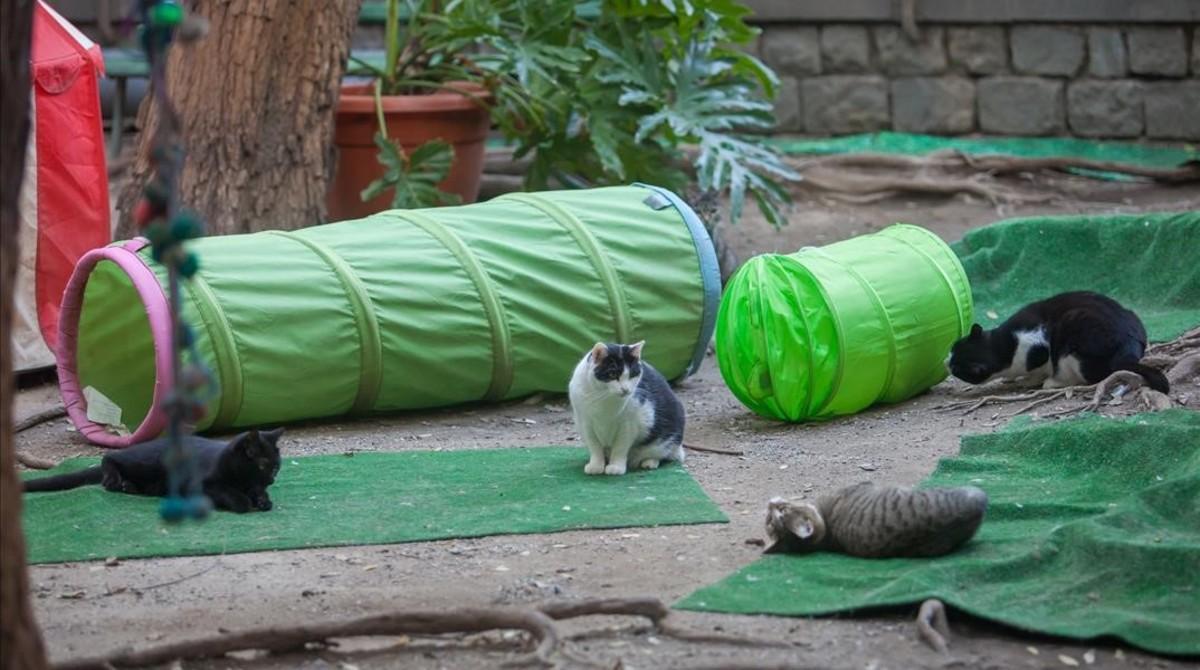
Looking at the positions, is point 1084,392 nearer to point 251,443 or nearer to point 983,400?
point 983,400

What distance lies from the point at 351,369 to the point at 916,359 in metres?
2.15

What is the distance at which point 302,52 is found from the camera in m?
7.32

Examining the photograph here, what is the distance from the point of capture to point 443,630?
3.44m

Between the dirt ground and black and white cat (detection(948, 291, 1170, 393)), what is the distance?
0.27 meters

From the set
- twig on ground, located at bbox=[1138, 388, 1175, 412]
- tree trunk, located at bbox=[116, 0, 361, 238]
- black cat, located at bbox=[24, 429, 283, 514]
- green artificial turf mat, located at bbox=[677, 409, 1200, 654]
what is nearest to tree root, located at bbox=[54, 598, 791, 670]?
green artificial turf mat, located at bbox=[677, 409, 1200, 654]

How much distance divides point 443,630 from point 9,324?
3.86ft

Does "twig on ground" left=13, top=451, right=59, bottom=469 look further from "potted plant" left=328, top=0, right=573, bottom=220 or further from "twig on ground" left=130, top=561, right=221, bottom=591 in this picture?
"potted plant" left=328, top=0, right=573, bottom=220

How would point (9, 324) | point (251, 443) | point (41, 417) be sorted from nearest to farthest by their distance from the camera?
point (9, 324) < point (251, 443) < point (41, 417)

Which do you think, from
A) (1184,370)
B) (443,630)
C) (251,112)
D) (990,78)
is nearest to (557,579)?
(443,630)

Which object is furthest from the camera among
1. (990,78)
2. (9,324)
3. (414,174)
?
(990,78)

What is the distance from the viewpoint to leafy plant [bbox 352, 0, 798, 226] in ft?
26.4

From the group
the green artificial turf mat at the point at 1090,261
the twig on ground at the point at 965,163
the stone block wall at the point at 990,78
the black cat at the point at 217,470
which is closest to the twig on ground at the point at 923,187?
the twig on ground at the point at 965,163

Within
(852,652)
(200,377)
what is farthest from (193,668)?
(852,652)

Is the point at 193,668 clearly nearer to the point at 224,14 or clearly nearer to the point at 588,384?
the point at 588,384
